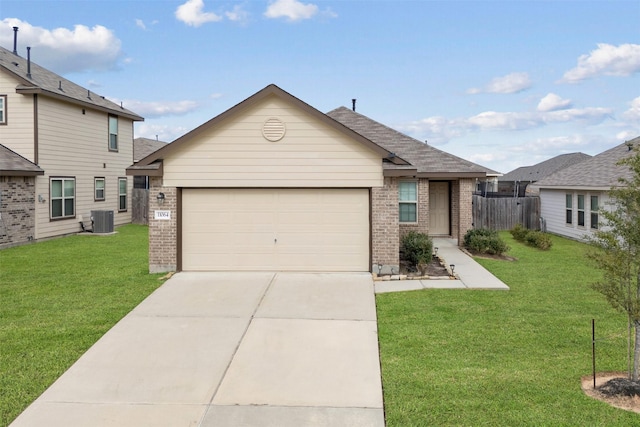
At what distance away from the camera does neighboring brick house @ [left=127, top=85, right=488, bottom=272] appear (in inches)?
469

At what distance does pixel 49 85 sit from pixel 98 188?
17.8ft

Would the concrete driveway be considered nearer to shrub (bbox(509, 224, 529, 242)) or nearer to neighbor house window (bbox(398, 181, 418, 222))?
neighbor house window (bbox(398, 181, 418, 222))

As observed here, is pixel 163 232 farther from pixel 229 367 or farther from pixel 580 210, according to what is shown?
pixel 580 210

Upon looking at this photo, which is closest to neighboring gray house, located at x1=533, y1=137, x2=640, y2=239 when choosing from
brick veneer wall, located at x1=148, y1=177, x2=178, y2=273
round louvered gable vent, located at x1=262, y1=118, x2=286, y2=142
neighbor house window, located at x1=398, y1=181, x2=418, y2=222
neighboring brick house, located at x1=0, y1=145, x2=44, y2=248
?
neighbor house window, located at x1=398, y1=181, x2=418, y2=222

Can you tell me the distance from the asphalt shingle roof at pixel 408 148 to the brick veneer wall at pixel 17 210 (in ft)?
40.7

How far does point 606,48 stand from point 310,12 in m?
12.8

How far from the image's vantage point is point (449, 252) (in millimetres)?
15711

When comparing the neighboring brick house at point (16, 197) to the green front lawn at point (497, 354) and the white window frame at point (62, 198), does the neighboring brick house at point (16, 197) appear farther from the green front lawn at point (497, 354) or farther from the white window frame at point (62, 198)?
the green front lawn at point (497, 354)

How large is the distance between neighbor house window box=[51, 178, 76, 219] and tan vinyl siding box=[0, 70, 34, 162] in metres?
1.70

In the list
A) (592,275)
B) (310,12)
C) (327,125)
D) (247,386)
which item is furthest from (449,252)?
(247,386)

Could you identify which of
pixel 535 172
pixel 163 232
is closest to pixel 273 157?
pixel 163 232

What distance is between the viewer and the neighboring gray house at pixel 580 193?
18391 mm

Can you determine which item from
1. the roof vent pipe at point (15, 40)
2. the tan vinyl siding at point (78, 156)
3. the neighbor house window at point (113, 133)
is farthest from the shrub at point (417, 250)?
the roof vent pipe at point (15, 40)

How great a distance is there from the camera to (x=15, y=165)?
58.5 feet
